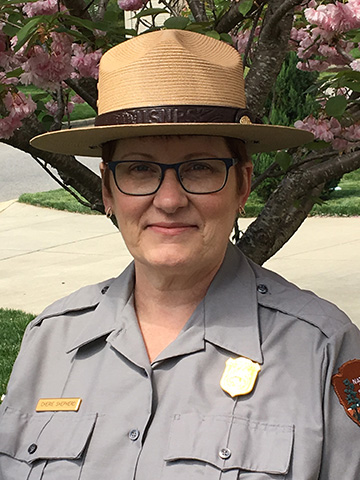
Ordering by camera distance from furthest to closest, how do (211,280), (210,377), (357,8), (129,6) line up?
(129,6) < (357,8) < (211,280) < (210,377)

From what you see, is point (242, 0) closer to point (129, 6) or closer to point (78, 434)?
point (129, 6)

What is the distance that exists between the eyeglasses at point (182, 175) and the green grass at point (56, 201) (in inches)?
335

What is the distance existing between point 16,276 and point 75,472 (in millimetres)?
5650

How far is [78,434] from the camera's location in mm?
1874

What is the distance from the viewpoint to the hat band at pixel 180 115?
1838 mm

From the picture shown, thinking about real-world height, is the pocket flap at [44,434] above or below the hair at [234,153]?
below

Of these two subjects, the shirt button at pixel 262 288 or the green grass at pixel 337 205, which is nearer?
the shirt button at pixel 262 288

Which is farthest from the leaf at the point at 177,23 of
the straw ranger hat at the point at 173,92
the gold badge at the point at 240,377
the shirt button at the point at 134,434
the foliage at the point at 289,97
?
the foliage at the point at 289,97

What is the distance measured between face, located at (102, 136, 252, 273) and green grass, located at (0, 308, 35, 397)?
2729mm

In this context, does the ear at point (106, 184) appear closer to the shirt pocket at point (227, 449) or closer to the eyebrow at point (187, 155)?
the eyebrow at point (187, 155)

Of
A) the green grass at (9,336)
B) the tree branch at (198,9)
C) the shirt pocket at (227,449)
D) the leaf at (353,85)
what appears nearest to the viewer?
the shirt pocket at (227,449)

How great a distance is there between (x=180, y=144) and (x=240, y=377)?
1.63 feet

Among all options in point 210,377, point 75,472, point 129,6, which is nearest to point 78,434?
point 75,472

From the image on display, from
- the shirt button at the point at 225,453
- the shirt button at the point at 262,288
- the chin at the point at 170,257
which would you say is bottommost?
the shirt button at the point at 225,453
